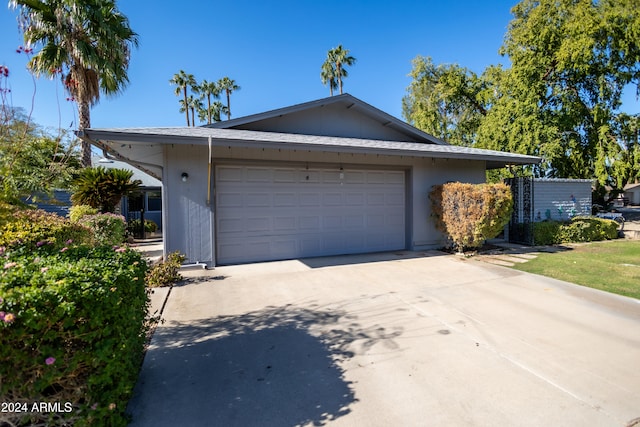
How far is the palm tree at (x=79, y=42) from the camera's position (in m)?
10.4

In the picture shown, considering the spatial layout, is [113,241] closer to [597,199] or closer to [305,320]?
[305,320]

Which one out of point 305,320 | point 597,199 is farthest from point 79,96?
point 597,199

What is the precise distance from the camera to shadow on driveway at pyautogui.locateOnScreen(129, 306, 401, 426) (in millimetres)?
2275

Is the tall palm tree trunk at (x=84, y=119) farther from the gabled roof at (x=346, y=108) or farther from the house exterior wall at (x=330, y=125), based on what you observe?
the house exterior wall at (x=330, y=125)

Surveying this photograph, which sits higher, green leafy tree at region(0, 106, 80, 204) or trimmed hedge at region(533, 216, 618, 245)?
green leafy tree at region(0, 106, 80, 204)

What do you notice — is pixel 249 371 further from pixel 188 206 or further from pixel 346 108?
pixel 346 108

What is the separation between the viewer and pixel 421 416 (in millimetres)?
2250

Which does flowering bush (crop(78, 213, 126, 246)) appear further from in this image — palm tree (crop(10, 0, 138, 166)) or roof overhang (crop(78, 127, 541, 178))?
palm tree (crop(10, 0, 138, 166))

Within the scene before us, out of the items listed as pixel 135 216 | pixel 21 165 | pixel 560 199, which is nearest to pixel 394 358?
pixel 21 165

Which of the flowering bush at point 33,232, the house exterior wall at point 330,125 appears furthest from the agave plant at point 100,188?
the flowering bush at point 33,232

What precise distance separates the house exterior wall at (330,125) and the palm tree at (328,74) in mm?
21149

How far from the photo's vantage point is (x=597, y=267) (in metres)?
6.67

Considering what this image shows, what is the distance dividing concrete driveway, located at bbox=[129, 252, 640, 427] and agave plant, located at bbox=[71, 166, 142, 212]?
281 inches

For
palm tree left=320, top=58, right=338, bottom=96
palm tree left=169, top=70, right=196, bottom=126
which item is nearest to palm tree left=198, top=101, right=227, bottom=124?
palm tree left=169, top=70, right=196, bottom=126
